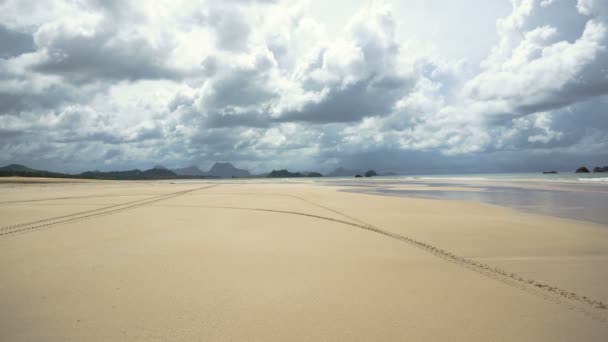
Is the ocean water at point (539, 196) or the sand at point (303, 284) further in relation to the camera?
the ocean water at point (539, 196)

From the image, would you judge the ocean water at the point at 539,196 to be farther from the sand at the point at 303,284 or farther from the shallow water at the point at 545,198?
the sand at the point at 303,284

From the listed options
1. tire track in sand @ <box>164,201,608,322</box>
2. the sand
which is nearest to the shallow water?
the sand

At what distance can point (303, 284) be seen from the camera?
4547 millimetres

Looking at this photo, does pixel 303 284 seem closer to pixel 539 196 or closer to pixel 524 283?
pixel 524 283

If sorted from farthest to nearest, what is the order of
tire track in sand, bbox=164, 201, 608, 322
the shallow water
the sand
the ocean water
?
the ocean water < the shallow water < tire track in sand, bbox=164, 201, 608, 322 < the sand

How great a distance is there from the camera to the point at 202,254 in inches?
241

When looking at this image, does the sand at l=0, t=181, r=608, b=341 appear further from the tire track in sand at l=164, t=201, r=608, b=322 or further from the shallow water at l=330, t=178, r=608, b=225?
the shallow water at l=330, t=178, r=608, b=225

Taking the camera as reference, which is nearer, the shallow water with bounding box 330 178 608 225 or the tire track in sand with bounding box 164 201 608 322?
the tire track in sand with bounding box 164 201 608 322

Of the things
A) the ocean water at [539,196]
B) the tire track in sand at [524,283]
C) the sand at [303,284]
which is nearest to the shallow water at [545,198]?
the ocean water at [539,196]

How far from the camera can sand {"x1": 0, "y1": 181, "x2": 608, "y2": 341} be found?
3.29m

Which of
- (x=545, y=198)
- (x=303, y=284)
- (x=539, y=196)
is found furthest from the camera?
(x=539, y=196)

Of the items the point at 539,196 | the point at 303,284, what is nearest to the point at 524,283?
the point at 303,284

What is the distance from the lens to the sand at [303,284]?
10.8ft

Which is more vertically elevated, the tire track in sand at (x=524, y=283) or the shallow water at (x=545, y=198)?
the shallow water at (x=545, y=198)
